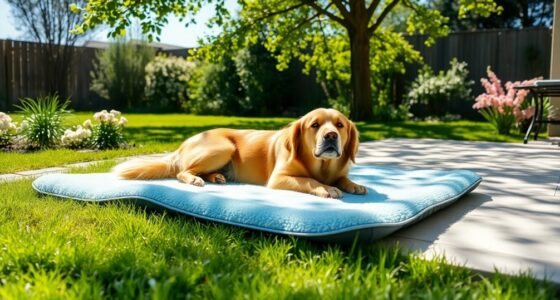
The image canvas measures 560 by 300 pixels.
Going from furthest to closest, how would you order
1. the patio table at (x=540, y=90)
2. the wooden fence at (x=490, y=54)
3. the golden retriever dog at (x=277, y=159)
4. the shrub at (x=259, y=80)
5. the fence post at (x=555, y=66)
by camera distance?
the shrub at (x=259, y=80)
the wooden fence at (x=490, y=54)
the fence post at (x=555, y=66)
the patio table at (x=540, y=90)
the golden retriever dog at (x=277, y=159)

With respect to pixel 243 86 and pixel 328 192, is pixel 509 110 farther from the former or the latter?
pixel 243 86

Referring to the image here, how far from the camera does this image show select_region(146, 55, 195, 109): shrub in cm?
1795

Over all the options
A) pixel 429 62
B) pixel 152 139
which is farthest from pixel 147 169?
pixel 429 62

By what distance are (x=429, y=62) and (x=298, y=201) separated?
1241 cm

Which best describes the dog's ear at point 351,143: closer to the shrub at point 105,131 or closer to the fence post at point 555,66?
the shrub at point 105,131

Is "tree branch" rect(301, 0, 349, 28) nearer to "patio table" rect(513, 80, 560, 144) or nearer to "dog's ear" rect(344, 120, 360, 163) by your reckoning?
"patio table" rect(513, 80, 560, 144)

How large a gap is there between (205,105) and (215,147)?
43.0 ft

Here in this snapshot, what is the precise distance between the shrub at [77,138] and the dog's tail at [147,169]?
10.0ft

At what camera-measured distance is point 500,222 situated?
2.85 meters

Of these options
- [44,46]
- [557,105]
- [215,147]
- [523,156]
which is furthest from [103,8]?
[44,46]

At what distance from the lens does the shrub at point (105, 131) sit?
6641 mm

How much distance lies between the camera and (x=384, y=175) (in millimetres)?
4113

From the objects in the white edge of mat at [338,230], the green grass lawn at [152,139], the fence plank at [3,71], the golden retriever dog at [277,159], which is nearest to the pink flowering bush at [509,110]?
the green grass lawn at [152,139]

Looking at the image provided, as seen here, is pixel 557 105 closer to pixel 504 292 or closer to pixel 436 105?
pixel 436 105
